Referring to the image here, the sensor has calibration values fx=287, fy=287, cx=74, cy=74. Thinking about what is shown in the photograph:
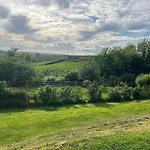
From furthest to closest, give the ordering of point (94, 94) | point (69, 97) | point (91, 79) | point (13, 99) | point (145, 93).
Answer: point (91, 79)
point (145, 93)
point (94, 94)
point (69, 97)
point (13, 99)

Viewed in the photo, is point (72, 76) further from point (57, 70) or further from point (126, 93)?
point (126, 93)

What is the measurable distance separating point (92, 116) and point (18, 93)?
393 inches

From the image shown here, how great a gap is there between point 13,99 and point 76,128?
14230mm

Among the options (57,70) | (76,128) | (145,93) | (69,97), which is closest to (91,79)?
(57,70)

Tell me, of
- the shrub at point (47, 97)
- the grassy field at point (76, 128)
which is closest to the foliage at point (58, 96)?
the shrub at point (47, 97)

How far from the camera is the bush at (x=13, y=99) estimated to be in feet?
99.9

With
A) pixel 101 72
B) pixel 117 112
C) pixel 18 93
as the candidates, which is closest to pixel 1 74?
pixel 18 93

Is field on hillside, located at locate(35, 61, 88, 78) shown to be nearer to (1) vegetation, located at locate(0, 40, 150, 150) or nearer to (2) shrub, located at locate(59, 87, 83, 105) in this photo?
(1) vegetation, located at locate(0, 40, 150, 150)

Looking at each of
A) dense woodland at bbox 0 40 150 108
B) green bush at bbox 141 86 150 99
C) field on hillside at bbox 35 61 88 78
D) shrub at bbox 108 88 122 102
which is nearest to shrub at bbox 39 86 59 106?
dense woodland at bbox 0 40 150 108

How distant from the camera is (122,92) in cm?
3659

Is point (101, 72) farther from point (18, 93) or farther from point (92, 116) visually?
point (92, 116)

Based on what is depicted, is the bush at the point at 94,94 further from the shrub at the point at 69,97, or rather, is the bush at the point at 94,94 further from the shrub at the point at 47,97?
the shrub at the point at 47,97

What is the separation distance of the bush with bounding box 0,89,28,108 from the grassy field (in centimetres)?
202

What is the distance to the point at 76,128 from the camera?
59.9 ft
